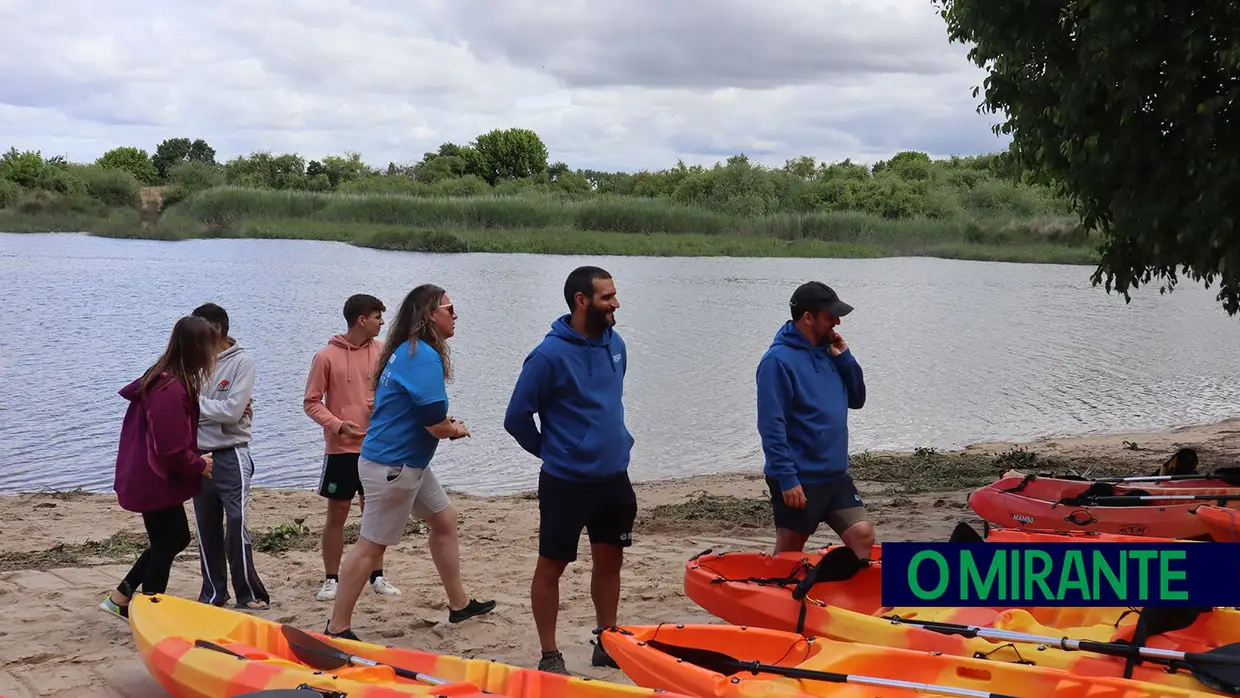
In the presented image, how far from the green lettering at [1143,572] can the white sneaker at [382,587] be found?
4570mm

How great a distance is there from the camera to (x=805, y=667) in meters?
5.14

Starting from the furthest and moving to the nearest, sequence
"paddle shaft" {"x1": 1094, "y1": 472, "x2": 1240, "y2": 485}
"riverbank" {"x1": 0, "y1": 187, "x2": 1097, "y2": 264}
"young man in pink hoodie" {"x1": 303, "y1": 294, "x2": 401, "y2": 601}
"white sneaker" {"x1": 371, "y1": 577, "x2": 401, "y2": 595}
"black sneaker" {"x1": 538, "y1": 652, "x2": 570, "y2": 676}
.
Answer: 1. "riverbank" {"x1": 0, "y1": 187, "x2": 1097, "y2": 264}
2. "paddle shaft" {"x1": 1094, "y1": 472, "x2": 1240, "y2": 485}
3. "white sneaker" {"x1": 371, "y1": 577, "x2": 401, "y2": 595}
4. "young man in pink hoodie" {"x1": 303, "y1": 294, "x2": 401, "y2": 601}
5. "black sneaker" {"x1": 538, "y1": 652, "x2": 570, "y2": 676}

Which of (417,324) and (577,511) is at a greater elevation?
(417,324)

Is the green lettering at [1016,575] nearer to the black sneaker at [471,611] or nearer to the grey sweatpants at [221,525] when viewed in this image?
the black sneaker at [471,611]

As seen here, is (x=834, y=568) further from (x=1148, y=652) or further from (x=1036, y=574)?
(x=1036, y=574)

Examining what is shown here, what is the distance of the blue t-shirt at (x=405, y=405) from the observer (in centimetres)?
566

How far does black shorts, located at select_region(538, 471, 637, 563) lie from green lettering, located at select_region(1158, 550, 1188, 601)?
95.4 inches

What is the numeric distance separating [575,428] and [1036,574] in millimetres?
2345

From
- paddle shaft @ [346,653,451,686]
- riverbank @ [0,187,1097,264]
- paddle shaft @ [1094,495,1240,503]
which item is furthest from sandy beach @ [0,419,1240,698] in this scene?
riverbank @ [0,187,1097,264]

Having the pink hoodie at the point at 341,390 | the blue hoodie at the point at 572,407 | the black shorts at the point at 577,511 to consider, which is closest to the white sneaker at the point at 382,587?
the pink hoodie at the point at 341,390

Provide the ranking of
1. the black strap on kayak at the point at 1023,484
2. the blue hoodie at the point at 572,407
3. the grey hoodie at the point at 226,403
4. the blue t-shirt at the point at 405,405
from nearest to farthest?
1. the blue hoodie at the point at 572,407
2. the blue t-shirt at the point at 405,405
3. the grey hoodie at the point at 226,403
4. the black strap on kayak at the point at 1023,484

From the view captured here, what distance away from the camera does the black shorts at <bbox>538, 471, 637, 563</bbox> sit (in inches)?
213

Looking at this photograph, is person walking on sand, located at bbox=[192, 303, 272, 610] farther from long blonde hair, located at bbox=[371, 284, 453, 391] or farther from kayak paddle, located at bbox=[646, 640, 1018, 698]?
kayak paddle, located at bbox=[646, 640, 1018, 698]

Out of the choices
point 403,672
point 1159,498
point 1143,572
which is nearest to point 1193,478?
point 1159,498
